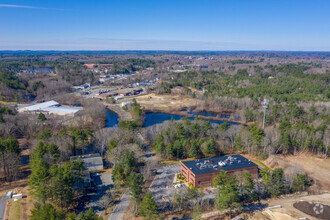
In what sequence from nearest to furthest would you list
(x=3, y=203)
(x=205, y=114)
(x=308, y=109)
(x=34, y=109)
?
1. (x=3, y=203)
2. (x=308, y=109)
3. (x=34, y=109)
4. (x=205, y=114)

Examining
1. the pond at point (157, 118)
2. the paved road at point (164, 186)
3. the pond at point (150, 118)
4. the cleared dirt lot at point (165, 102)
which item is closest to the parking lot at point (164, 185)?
the paved road at point (164, 186)

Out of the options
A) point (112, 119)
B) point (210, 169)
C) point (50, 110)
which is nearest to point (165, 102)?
point (112, 119)

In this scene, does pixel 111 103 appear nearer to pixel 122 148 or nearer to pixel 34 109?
pixel 34 109

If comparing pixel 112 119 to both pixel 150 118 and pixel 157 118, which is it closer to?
pixel 150 118

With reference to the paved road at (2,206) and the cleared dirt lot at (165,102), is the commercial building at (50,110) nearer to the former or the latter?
the cleared dirt lot at (165,102)

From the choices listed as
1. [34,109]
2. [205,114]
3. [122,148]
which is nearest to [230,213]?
[122,148]

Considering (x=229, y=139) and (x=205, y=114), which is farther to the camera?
(x=205, y=114)

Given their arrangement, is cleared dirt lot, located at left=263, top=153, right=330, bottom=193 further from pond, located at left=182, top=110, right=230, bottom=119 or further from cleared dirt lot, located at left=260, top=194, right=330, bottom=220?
pond, located at left=182, top=110, right=230, bottom=119
